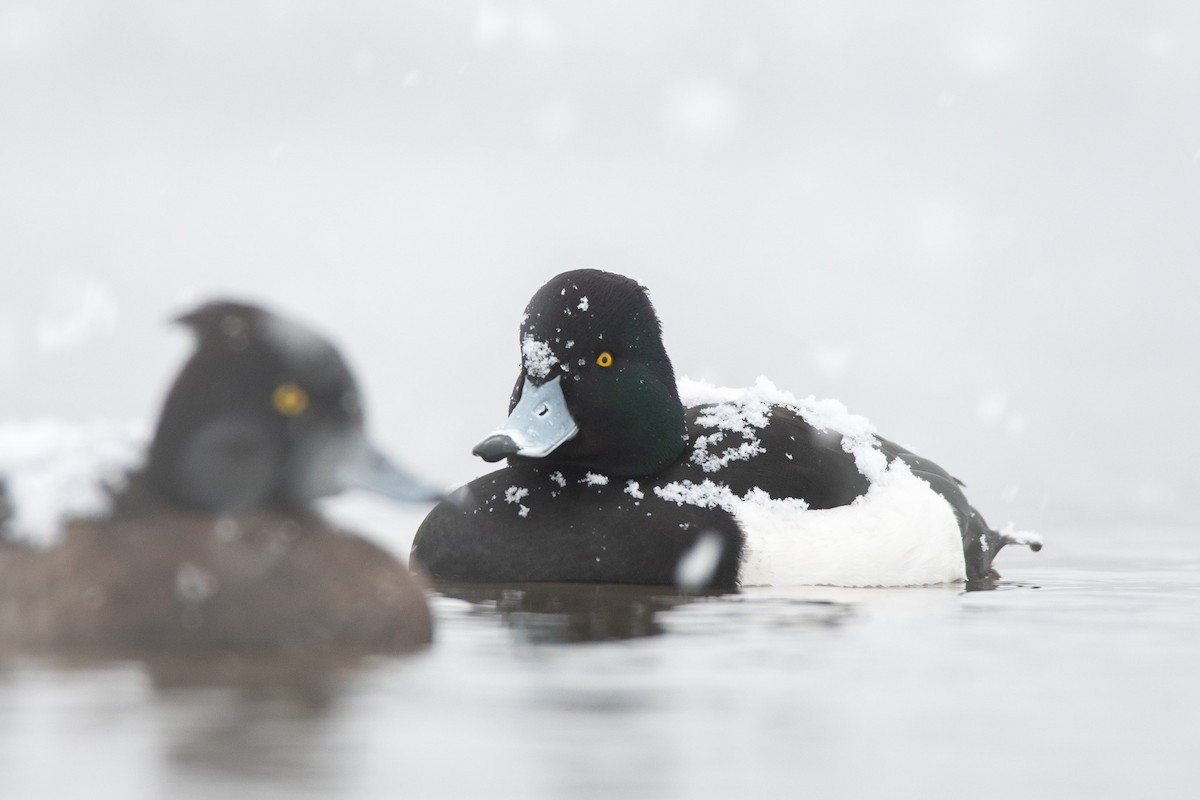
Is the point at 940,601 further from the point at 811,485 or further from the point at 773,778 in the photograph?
the point at 773,778

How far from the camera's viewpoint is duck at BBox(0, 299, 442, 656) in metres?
3.68

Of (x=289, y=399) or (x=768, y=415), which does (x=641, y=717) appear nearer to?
(x=289, y=399)

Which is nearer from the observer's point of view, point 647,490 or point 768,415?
point 647,490

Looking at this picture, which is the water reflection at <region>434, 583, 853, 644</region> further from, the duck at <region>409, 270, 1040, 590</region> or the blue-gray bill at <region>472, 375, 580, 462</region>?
the blue-gray bill at <region>472, 375, 580, 462</region>

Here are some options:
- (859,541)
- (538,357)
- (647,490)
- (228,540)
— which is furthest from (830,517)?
(228,540)

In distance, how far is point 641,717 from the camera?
3291 millimetres

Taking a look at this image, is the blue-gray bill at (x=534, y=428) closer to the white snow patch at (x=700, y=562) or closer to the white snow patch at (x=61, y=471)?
the white snow patch at (x=700, y=562)

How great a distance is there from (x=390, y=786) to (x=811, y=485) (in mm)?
4038

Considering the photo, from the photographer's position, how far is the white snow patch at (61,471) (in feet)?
12.6

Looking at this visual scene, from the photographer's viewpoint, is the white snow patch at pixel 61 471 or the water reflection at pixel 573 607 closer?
the white snow patch at pixel 61 471

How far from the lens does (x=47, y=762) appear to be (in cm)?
284

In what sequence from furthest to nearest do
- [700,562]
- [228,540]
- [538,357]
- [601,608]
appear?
[538,357], [700,562], [601,608], [228,540]

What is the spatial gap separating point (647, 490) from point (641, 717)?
10.5 feet

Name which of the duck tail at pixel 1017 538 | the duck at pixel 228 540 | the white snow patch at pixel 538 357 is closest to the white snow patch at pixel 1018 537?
the duck tail at pixel 1017 538
